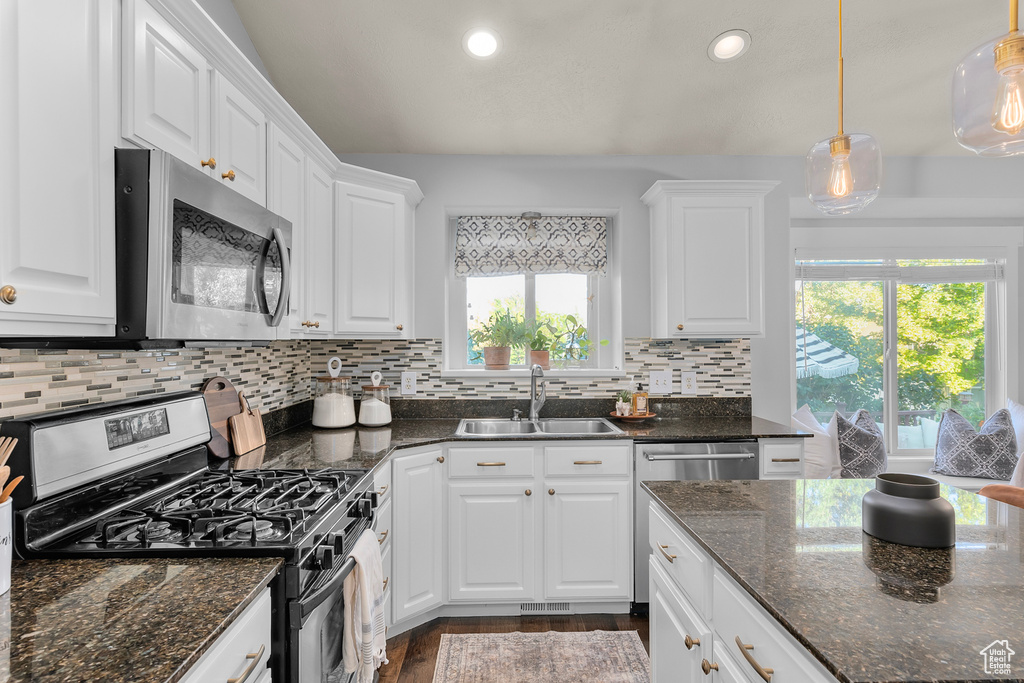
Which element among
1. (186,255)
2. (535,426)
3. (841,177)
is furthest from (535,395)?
(186,255)

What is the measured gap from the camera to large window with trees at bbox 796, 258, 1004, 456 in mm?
3771

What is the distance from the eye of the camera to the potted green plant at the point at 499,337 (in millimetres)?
3215

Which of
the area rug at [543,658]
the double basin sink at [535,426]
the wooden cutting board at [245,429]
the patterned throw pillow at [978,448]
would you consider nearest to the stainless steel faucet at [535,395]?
the double basin sink at [535,426]

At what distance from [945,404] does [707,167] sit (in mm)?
2519

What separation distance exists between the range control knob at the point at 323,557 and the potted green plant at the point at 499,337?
2.00m

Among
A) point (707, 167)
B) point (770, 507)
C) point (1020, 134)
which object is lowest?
point (770, 507)

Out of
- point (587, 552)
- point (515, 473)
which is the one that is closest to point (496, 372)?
point (515, 473)

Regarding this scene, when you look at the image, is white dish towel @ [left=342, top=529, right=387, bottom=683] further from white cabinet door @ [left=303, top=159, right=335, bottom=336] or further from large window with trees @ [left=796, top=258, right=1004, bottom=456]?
large window with trees @ [left=796, top=258, right=1004, bottom=456]

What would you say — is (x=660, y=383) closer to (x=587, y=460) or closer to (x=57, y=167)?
(x=587, y=460)

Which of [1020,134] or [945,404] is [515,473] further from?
[945,404]

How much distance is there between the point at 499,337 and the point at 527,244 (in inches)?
24.3

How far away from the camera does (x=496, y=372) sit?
3.17m

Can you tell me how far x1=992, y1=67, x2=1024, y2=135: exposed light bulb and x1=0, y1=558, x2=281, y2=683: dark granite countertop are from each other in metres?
1.72

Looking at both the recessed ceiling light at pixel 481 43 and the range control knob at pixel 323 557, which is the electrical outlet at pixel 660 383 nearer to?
the recessed ceiling light at pixel 481 43
